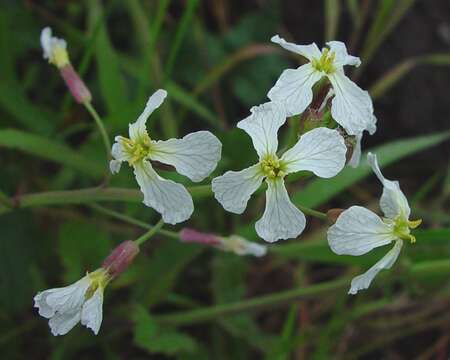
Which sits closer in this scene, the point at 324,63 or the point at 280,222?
the point at 280,222

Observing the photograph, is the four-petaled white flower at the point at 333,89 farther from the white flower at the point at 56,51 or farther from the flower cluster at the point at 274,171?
the white flower at the point at 56,51

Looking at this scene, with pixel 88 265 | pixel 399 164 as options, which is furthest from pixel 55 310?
pixel 399 164

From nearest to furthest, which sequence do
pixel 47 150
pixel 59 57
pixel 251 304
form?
pixel 59 57, pixel 47 150, pixel 251 304

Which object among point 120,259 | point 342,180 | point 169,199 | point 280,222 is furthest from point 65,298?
point 342,180

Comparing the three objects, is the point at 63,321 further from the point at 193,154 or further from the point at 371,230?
the point at 371,230

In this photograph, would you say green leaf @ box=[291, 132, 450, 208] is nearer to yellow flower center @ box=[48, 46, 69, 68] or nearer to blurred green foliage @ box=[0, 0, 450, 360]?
blurred green foliage @ box=[0, 0, 450, 360]

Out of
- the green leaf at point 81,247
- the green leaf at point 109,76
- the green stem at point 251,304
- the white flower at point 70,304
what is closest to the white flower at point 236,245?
the white flower at point 70,304
